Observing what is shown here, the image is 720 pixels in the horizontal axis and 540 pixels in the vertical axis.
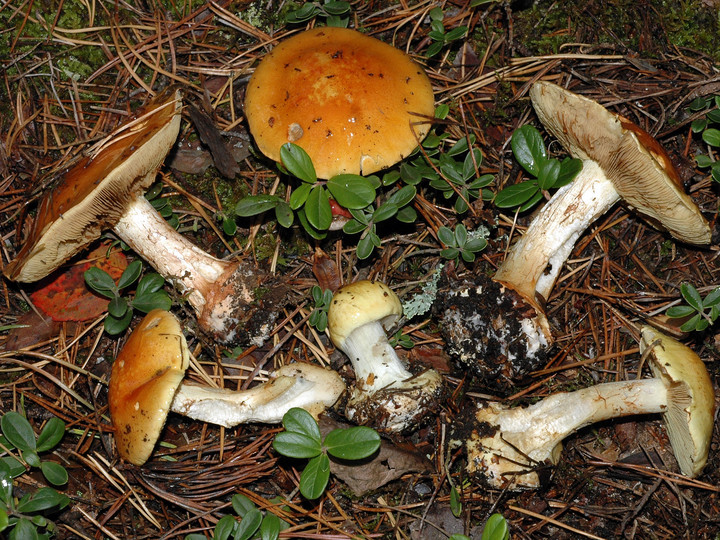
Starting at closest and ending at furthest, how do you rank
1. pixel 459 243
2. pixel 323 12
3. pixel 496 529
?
1. pixel 496 529
2. pixel 459 243
3. pixel 323 12

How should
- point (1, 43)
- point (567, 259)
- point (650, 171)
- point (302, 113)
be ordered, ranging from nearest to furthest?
point (650, 171) < point (302, 113) < point (567, 259) < point (1, 43)

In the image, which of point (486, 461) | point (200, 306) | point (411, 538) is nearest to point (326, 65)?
point (200, 306)

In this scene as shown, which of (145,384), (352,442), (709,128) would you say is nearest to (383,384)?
(352,442)

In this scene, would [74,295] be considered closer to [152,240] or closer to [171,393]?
[152,240]

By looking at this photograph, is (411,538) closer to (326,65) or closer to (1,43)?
(326,65)

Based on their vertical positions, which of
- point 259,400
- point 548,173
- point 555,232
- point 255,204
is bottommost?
point 259,400

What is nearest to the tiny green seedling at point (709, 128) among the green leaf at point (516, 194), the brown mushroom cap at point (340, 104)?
the green leaf at point (516, 194)

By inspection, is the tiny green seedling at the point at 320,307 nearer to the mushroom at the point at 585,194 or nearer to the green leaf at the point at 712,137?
the mushroom at the point at 585,194
